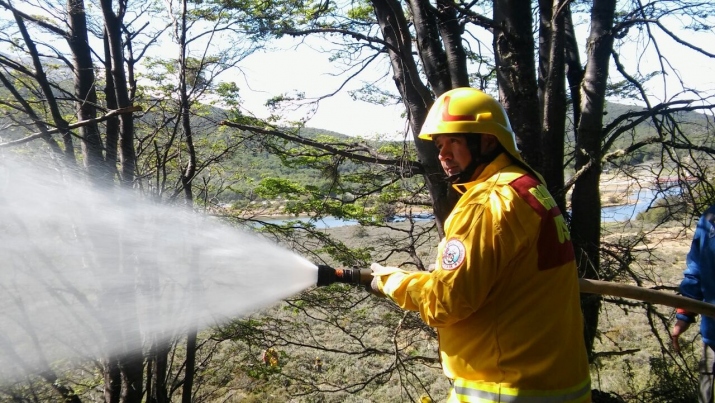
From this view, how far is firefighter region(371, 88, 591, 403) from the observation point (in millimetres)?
1980

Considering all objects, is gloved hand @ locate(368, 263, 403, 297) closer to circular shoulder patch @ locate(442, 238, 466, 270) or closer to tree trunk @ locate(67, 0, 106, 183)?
circular shoulder patch @ locate(442, 238, 466, 270)

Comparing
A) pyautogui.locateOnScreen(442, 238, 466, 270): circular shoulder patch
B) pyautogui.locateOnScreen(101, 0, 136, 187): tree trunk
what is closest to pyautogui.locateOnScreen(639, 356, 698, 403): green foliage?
pyautogui.locateOnScreen(442, 238, 466, 270): circular shoulder patch

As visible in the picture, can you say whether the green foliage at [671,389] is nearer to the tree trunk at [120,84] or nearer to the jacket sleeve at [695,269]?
the jacket sleeve at [695,269]

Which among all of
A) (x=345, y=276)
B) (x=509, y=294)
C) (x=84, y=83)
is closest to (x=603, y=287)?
(x=509, y=294)

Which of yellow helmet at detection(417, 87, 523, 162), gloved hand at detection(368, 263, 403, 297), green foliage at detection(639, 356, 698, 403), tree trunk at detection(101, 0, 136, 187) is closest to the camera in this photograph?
yellow helmet at detection(417, 87, 523, 162)

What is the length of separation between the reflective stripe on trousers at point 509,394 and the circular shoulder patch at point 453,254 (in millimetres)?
578

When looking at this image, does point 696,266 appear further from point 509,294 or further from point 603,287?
point 509,294

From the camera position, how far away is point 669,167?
20.9ft

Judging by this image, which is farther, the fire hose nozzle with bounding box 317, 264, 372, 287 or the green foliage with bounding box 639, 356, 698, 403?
the green foliage with bounding box 639, 356, 698, 403

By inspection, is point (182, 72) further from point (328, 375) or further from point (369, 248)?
point (328, 375)

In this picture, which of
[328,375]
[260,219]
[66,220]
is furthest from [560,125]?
[328,375]

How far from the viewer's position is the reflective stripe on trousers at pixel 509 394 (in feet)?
6.74

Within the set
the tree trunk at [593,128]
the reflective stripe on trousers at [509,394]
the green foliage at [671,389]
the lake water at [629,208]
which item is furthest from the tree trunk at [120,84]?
the green foliage at [671,389]

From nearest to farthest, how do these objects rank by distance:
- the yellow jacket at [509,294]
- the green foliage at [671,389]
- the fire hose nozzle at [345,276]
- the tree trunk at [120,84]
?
the yellow jacket at [509,294]
the fire hose nozzle at [345,276]
the tree trunk at [120,84]
the green foliage at [671,389]
